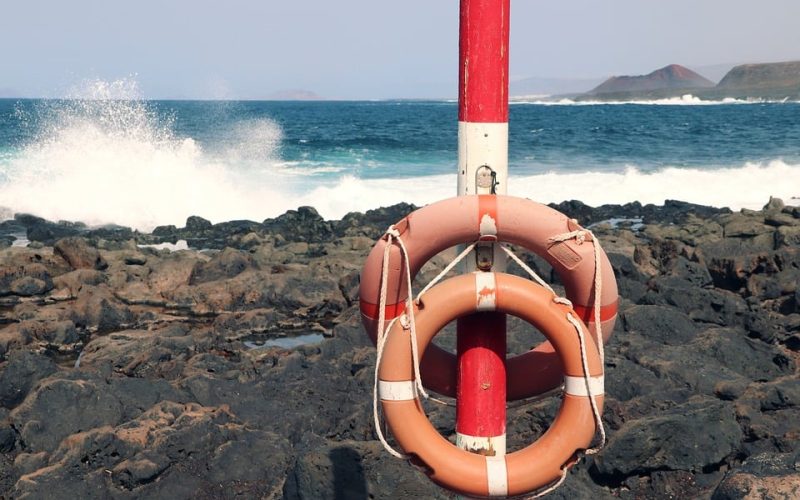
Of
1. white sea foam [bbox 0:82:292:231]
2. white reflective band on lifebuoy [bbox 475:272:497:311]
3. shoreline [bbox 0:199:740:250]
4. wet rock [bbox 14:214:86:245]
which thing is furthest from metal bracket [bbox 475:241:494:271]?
white sea foam [bbox 0:82:292:231]

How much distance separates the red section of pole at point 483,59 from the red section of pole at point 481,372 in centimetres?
59

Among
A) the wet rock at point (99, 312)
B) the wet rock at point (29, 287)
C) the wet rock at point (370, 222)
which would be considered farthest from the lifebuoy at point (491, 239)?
the wet rock at point (370, 222)

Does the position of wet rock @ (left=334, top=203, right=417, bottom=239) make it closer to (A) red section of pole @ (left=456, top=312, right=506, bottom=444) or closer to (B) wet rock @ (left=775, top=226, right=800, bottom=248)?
(B) wet rock @ (left=775, top=226, right=800, bottom=248)

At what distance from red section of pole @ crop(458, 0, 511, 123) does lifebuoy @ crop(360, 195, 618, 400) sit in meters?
0.25

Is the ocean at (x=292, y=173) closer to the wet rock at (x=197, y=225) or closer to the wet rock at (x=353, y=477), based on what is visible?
the wet rock at (x=197, y=225)

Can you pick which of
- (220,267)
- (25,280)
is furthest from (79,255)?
(220,267)

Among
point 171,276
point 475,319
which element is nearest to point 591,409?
point 475,319

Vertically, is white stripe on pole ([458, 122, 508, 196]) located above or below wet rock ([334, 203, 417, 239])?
above

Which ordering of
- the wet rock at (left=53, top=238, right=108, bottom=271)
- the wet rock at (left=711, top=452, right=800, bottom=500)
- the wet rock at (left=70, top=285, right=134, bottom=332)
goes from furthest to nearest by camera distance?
the wet rock at (left=53, top=238, right=108, bottom=271), the wet rock at (left=70, top=285, right=134, bottom=332), the wet rock at (left=711, top=452, right=800, bottom=500)

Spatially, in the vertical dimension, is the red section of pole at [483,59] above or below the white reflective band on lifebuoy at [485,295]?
above

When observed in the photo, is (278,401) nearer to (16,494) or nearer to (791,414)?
(16,494)

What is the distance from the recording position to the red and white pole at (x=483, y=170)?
2352 mm

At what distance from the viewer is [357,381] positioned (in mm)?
5379

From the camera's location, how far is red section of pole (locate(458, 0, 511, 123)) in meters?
2.34
